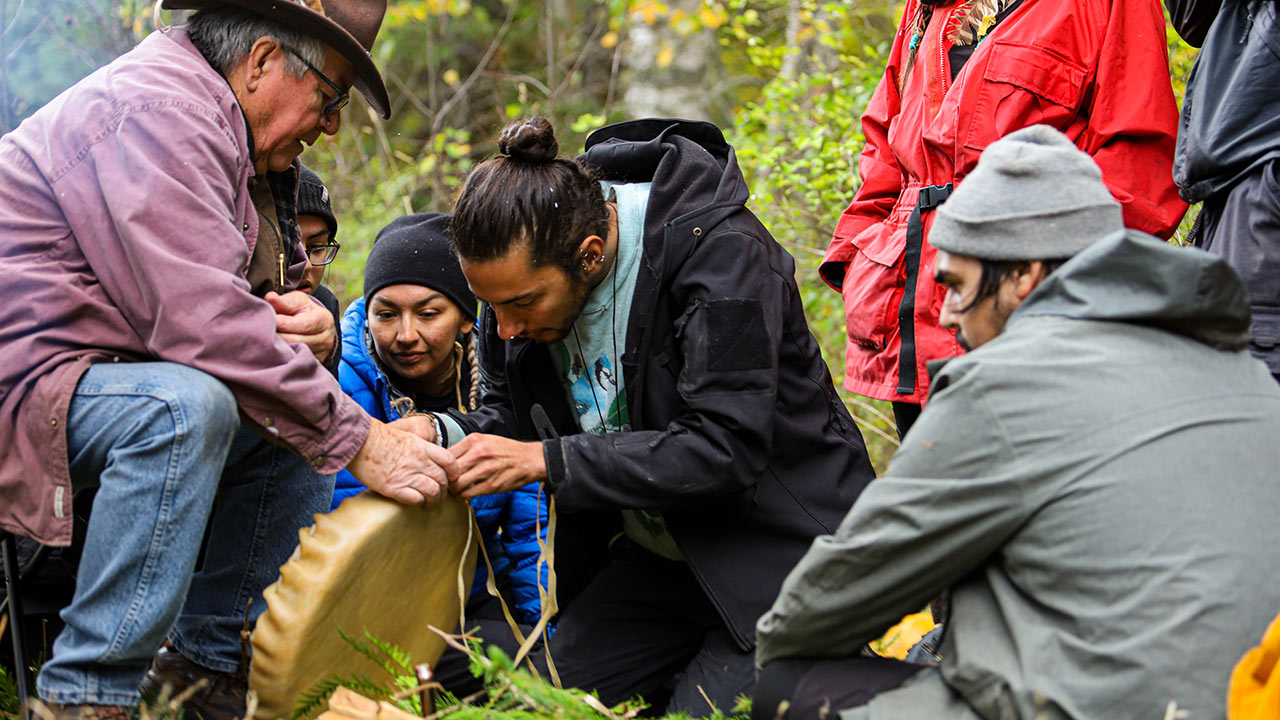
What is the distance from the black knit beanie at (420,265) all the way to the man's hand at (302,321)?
93cm

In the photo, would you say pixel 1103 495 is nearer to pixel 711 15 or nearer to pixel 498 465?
pixel 498 465

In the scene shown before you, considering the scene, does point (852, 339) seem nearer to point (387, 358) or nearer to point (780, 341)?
point (780, 341)

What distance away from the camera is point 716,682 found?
326 cm

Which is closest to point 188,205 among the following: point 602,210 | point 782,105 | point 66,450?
point 66,450

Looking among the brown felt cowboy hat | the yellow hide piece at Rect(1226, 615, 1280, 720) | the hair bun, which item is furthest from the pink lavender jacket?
the yellow hide piece at Rect(1226, 615, 1280, 720)

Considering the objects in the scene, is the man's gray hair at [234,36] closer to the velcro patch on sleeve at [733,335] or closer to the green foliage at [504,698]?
the velcro patch on sleeve at [733,335]

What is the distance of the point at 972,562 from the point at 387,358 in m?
2.68

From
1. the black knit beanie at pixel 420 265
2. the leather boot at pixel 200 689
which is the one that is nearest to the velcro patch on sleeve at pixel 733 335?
the black knit beanie at pixel 420 265

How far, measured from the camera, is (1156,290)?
200 centimetres

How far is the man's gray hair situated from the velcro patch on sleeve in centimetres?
138

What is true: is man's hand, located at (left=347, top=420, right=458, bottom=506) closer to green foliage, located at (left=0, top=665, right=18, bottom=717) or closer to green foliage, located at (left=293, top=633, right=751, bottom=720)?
green foliage, located at (left=293, top=633, right=751, bottom=720)

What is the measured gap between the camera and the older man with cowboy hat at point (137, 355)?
2.54m

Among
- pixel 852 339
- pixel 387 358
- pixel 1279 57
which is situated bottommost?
pixel 387 358

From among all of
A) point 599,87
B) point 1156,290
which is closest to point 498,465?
point 1156,290
